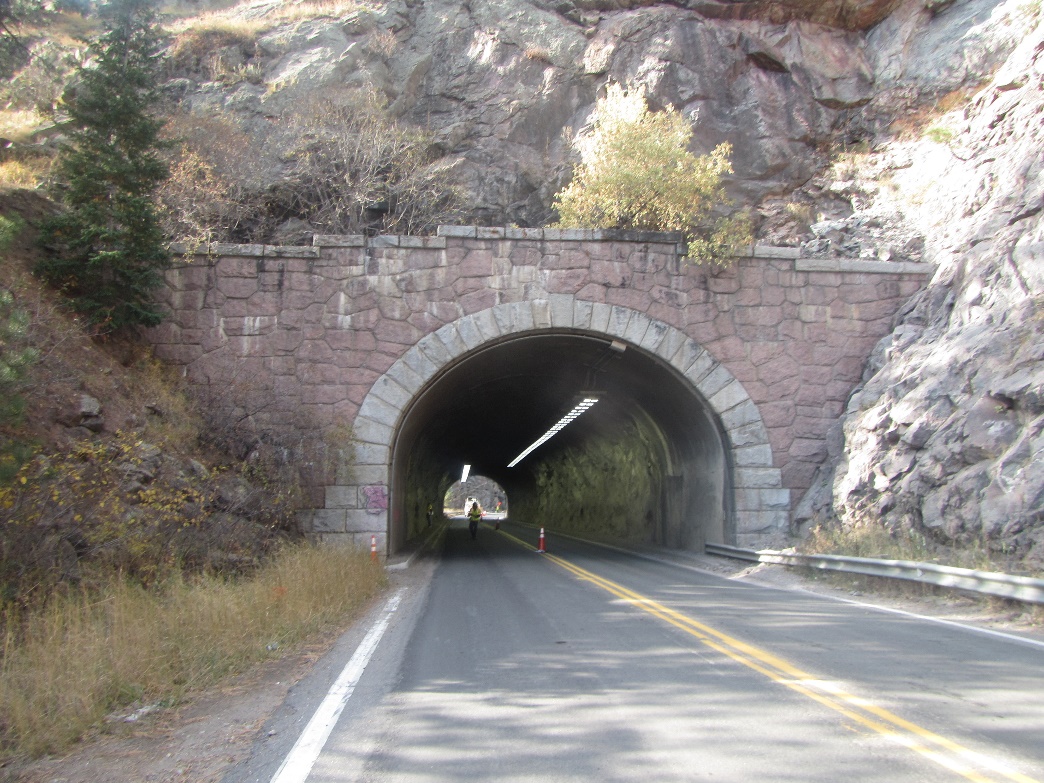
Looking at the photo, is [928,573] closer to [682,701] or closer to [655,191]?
[682,701]

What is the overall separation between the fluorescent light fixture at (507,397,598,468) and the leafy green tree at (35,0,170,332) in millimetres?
12499

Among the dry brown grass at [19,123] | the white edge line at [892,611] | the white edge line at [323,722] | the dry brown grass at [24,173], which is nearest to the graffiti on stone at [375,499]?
the white edge line at [892,611]

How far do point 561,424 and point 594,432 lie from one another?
1.49m

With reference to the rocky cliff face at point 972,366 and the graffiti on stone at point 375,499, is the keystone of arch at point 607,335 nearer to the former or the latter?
the graffiti on stone at point 375,499

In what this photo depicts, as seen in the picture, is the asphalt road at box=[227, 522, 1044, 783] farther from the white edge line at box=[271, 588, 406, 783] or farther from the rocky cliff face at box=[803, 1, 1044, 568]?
the rocky cliff face at box=[803, 1, 1044, 568]

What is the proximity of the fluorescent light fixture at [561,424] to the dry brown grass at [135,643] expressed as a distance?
14232 millimetres

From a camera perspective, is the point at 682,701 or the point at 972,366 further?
the point at 972,366

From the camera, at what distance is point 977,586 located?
8.78m

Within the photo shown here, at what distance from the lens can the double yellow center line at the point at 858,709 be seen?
12.3 feet

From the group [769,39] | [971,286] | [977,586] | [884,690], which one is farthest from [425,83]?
[884,690]

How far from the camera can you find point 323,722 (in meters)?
4.92

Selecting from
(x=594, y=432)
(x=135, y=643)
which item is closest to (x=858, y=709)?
(x=135, y=643)

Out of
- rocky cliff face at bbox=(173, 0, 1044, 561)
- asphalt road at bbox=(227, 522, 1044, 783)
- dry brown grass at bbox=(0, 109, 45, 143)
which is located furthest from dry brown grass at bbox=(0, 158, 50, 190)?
asphalt road at bbox=(227, 522, 1044, 783)

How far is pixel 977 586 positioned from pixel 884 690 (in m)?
4.46
